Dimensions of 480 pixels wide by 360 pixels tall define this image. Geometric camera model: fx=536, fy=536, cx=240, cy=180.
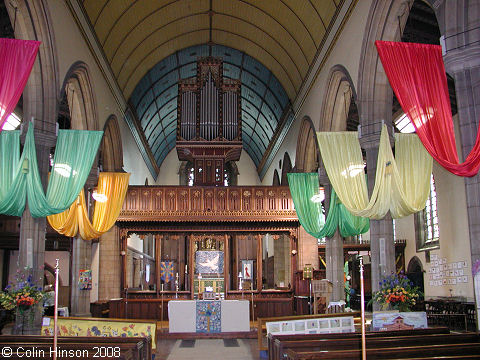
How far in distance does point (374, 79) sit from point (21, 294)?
28.6ft

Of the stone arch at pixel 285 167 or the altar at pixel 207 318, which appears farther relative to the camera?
the stone arch at pixel 285 167

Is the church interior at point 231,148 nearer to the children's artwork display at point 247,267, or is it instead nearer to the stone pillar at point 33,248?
the stone pillar at point 33,248

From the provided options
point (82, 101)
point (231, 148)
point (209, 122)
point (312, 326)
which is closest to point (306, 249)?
point (231, 148)

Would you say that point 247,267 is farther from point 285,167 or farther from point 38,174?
point 38,174

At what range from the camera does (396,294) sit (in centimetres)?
991

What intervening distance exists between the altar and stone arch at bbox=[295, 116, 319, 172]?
744 cm

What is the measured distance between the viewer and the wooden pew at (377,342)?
6.81 meters

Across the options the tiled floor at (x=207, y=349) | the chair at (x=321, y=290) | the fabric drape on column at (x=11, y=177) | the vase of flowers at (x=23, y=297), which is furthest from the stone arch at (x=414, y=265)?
the fabric drape on column at (x=11, y=177)

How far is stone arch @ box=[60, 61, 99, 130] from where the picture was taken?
14.8 metres

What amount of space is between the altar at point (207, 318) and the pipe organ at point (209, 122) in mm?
6533

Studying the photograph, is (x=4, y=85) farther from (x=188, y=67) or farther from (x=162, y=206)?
(x=188, y=67)

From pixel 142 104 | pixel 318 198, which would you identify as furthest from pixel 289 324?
pixel 142 104

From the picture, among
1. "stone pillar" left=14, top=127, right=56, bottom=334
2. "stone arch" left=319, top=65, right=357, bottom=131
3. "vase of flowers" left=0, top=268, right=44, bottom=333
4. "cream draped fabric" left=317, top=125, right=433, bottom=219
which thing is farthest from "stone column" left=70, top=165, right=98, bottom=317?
"cream draped fabric" left=317, top=125, right=433, bottom=219

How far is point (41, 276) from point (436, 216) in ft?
48.6
